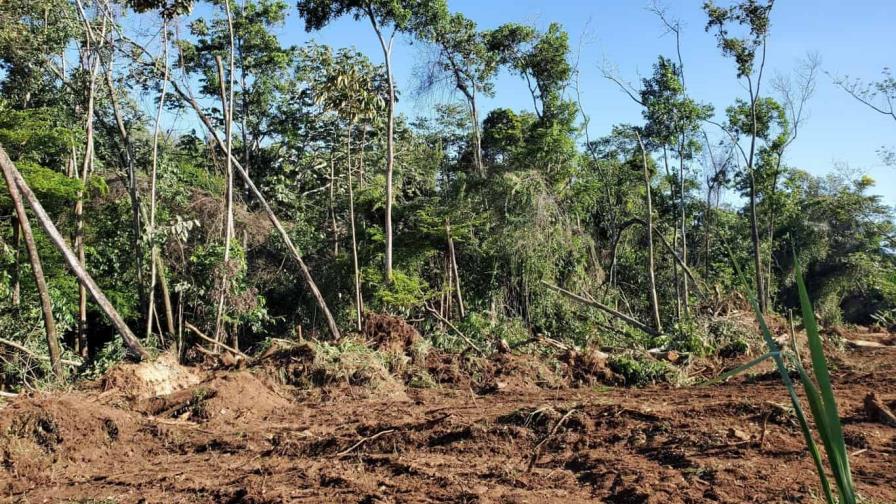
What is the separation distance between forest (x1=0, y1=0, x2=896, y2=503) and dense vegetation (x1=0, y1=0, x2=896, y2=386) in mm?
86

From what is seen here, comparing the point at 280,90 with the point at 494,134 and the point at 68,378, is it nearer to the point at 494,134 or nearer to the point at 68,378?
the point at 494,134

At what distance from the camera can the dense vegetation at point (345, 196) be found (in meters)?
12.9

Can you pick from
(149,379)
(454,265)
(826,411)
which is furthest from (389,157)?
(826,411)

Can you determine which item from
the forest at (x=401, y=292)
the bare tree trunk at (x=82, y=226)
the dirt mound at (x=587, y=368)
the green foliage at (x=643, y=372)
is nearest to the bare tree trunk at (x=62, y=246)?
the forest at (x=401, y=292)

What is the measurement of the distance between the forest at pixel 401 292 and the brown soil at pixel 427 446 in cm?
3

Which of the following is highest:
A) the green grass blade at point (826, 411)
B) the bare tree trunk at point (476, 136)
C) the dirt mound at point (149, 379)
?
the bare tree trunk at point (476, 136)

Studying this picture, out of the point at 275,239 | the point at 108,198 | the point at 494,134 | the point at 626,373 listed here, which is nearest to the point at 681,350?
the point at 626,373

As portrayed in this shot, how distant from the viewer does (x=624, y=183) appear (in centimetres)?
2059

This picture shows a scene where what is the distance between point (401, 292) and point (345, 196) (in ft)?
13.2

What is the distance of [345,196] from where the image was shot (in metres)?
18.1

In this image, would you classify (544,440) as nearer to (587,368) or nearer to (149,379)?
(587,368)

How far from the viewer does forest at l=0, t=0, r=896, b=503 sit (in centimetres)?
495

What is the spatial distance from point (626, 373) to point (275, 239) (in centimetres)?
1004

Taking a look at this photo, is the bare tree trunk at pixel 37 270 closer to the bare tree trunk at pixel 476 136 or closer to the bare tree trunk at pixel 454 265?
the bare tree trunk at pixel 454 265
